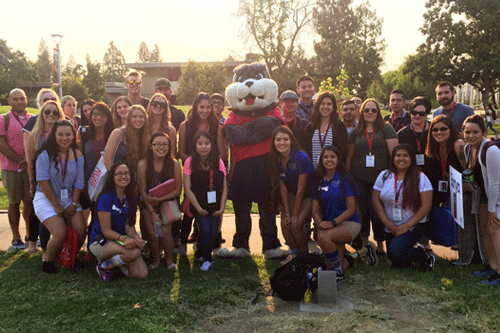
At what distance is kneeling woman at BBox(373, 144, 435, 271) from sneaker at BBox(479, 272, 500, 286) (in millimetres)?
520

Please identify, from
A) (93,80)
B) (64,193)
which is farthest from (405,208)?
(93,80)

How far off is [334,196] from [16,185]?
391 cm

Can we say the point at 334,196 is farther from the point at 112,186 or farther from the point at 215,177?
the point at 112,186

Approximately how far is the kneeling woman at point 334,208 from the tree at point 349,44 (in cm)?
3957

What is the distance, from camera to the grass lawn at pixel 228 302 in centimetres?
340

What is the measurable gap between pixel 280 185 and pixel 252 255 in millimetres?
950

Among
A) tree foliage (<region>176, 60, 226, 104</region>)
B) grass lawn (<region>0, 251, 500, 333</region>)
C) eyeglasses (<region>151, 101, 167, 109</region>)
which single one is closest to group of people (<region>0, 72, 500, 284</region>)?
eyeglasses (<region>151, 101, 167, 109</region>)

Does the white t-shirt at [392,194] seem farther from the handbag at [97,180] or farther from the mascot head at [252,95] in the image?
the handbag at [97,180]

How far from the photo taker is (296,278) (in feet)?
12.7

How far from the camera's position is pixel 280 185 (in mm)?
4859

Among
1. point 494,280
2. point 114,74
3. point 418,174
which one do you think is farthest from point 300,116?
point 114,74

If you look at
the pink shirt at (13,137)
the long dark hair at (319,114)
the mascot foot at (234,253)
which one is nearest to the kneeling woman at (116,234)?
the mascot foot at (234,253)

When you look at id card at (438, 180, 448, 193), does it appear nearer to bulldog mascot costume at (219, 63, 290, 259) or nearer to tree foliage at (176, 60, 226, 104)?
bulldog mascot costume at (219, 63, 290, 259)

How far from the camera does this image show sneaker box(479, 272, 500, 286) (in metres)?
4.11
